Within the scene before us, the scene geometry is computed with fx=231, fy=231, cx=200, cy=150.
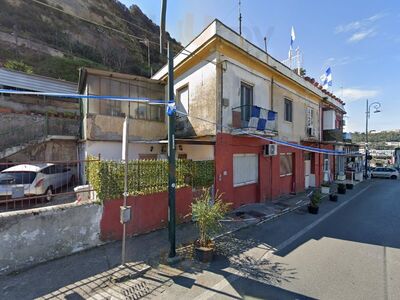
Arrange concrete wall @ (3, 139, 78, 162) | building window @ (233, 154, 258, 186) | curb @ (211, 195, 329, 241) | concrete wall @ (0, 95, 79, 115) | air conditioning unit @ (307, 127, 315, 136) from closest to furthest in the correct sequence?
curb @ (211, 195, 329, 241)
building window @ (233, 154, 258, 186)
concrete wall @ (3, 139, 78, 162)
concrete wall @ (0, 95, 79, 115)
air conditioning unit @ (307, 127, 315, 136)

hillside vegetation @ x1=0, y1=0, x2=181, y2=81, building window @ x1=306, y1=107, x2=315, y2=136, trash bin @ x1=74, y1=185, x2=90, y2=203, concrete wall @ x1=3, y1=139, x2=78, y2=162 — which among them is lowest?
trash bin @ x1=74, y1=185, x2=90, y2=203

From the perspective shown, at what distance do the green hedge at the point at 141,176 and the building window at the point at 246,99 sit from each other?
10.3 ft

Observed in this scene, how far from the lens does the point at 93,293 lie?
4.25m

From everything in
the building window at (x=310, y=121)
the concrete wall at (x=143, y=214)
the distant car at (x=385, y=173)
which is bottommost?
the distant car at (x=385, y=173)

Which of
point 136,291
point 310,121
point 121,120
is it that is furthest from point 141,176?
point 310,121

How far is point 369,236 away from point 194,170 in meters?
6.07

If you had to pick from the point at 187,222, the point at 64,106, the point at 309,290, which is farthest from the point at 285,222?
the point at 64,106

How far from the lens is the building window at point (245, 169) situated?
35.4ft

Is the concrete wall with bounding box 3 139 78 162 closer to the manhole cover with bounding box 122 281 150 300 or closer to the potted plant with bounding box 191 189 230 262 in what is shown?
the potted plant with bounding box 191 189 230 262

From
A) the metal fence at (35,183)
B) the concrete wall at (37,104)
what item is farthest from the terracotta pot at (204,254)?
the concrete wall at (37,104)

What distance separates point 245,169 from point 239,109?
9.60 ft

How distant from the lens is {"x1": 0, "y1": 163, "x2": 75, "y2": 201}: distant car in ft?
25.6

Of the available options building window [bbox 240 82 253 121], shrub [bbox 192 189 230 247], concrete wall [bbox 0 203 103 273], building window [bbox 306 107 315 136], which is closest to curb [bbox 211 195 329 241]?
shrub [bbox 192 189 230 247]

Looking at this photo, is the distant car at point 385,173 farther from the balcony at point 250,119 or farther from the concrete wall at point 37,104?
the concrete wall at point 37,104
